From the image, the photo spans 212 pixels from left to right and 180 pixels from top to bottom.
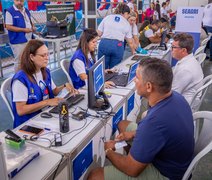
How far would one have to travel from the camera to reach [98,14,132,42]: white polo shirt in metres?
3.56

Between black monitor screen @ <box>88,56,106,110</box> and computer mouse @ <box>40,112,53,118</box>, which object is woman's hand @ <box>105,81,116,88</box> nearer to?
black monitor screen @ <box>88,56,106,110</box>

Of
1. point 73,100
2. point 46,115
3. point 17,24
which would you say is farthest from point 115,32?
point 46,115

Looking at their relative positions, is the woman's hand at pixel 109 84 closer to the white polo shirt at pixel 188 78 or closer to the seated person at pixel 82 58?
the seated person at pixel 82 58

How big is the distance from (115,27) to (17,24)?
1606mm

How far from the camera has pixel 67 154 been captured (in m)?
1.27

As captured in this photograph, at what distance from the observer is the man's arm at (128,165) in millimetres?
1234

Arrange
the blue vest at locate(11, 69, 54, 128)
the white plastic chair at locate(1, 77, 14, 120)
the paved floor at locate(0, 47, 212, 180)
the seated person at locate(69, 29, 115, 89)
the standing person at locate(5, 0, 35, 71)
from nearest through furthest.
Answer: the blue vest at locate(11, 69, 54, 128) → the white plastic chair at locate(1, 77, 14, 120) → the paved floor at locate(0, 47, 212, 180) → the seated person at locate(69, 29, 115, 89) → the standing person at locate(5, 0, 35, 71)

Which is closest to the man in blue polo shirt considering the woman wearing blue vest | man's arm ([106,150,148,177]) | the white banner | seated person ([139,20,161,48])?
man's arm ([106,150,148,177])

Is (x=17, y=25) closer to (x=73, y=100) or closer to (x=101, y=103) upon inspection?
(x=73, y=100)

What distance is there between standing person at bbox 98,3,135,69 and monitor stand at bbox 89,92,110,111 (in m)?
1.79

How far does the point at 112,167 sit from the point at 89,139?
9.0 inches

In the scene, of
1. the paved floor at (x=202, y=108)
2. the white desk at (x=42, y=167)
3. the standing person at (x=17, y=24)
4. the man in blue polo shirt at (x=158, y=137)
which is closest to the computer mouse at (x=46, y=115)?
the white desk at (x=42, y=167)

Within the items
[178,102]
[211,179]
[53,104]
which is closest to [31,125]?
[53,104]

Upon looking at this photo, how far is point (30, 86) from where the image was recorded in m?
1.78
